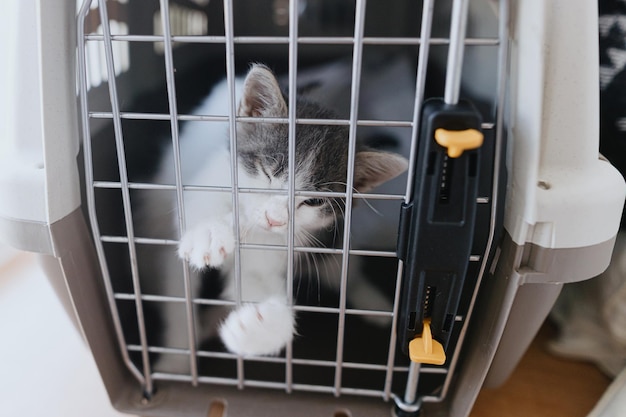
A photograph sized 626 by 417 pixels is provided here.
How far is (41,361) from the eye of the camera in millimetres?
778

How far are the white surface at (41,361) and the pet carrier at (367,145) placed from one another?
110 millimetres

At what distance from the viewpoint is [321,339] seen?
0.67 m

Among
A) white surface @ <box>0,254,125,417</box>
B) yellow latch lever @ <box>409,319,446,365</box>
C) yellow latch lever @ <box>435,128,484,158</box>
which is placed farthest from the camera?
white surface @ <box>0,254,125,417</box>

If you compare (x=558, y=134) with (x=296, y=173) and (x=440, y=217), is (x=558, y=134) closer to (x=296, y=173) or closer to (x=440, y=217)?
(x=440, y=217)

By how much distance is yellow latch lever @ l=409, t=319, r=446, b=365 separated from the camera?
524 millimetres

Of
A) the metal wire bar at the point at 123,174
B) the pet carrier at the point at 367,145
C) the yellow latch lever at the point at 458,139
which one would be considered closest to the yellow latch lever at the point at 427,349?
the pet carrier at the point at 367,145

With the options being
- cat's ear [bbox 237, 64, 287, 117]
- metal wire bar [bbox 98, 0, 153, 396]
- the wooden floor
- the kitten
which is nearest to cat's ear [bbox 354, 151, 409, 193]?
the kitten

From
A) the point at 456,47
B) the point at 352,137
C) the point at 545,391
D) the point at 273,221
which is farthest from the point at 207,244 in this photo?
the point at 545,391

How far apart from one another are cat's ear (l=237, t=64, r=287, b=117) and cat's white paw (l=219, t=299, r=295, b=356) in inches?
9.5

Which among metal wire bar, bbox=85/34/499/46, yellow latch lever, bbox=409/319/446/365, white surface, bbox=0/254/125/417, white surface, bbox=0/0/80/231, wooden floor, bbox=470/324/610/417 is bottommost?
wooden floor, bbox=470/324/610/417

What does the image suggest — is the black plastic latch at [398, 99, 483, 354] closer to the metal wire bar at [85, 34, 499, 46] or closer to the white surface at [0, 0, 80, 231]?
the metal wire bar at [85, 34, 499, 46]

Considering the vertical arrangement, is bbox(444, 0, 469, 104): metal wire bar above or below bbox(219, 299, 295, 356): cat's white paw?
above

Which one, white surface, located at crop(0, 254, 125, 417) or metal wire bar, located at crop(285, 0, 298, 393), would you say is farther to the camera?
white surface, located at crop(0, 254, 125, 417)

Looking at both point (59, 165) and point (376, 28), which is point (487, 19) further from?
point (59, 165)
